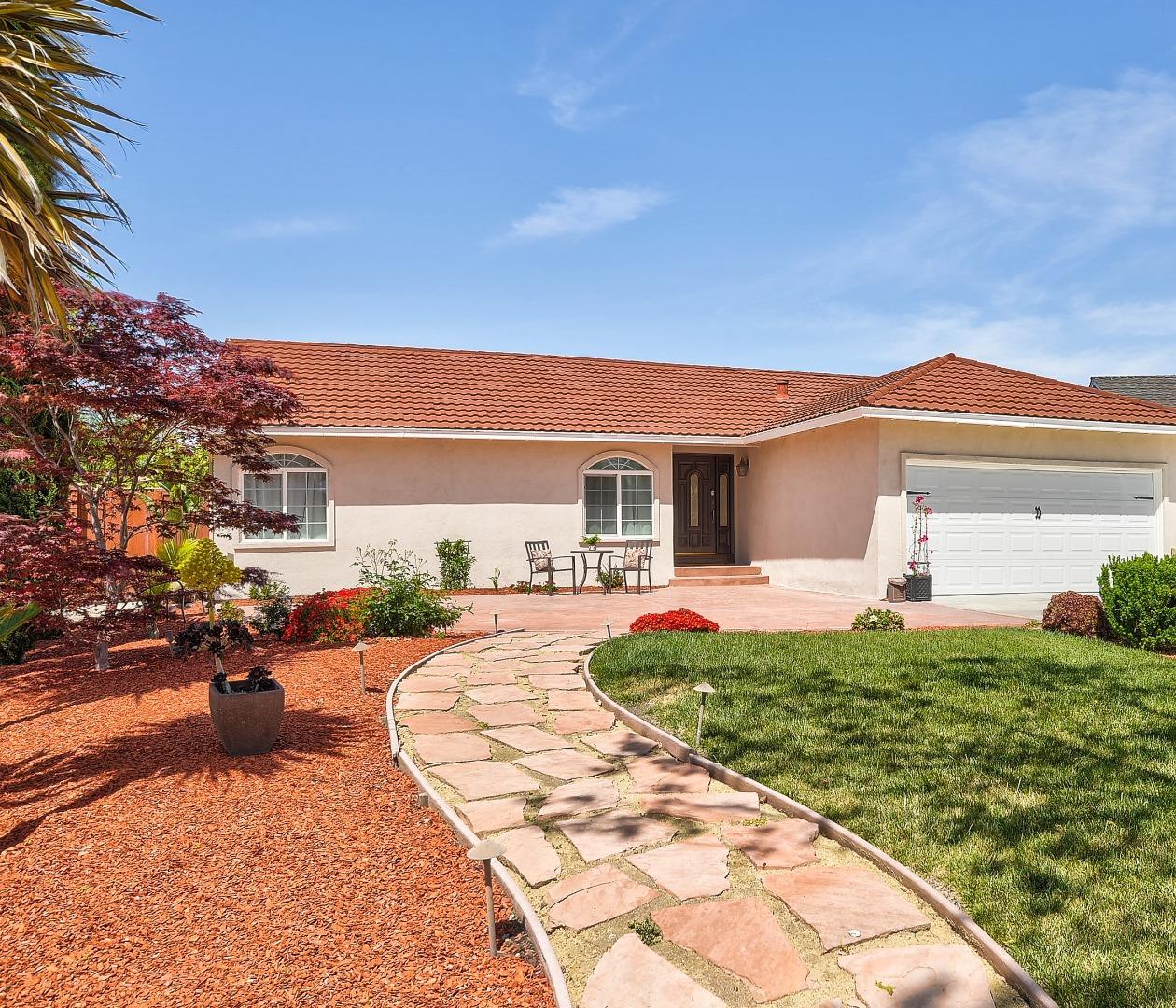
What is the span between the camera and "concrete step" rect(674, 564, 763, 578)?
16531 mm

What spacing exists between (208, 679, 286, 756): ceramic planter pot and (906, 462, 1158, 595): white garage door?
11451mm

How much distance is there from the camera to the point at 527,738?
511cm

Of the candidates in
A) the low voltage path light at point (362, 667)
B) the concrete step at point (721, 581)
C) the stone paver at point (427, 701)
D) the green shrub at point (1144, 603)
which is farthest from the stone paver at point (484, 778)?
the concrete step at point (721, 581)

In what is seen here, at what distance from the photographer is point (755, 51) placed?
9352 millimetres

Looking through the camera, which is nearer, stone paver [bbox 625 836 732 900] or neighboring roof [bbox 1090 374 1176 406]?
stone paver [bbox 625 836 732 900]

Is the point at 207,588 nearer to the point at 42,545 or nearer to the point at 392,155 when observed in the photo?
the point at 42,545

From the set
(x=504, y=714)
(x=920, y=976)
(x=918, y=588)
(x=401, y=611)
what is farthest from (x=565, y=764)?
(x=918, y=588)

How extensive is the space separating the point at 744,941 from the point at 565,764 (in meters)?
2.05

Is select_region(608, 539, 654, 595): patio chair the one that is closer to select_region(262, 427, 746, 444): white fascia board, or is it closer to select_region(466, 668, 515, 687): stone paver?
select_region(262, 427, 746, 444): white fascia board

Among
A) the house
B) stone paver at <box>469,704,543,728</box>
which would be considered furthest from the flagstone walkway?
the house

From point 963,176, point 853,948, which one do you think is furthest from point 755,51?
point 853,948

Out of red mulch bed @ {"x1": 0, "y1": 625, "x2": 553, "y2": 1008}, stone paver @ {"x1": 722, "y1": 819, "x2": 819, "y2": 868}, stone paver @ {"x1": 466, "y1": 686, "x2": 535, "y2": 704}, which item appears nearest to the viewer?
red mulch bed @ {"x1": 0, "y1": 625, "x2": 553, "y2": 1008}

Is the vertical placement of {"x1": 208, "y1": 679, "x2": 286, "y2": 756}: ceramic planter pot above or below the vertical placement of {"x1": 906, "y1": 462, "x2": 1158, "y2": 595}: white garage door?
below

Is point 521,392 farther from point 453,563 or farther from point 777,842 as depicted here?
point 777,842
